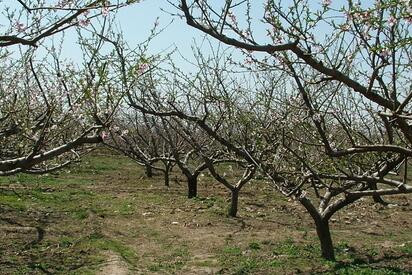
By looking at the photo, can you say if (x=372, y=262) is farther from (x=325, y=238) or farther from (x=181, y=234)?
(x=181, y=234)

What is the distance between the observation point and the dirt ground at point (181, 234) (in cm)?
834

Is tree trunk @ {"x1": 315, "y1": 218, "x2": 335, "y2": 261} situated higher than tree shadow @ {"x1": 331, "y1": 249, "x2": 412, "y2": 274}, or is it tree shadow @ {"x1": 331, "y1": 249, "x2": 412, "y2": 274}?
tree trunk @ {"x1": 315, "y1": 218, "x2": 335, "y2": 261}

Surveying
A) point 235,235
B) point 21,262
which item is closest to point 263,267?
point 235,235

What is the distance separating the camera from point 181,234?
10930 mm

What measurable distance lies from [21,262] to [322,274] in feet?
15.2

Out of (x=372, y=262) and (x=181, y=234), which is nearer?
(x=372, y=262)

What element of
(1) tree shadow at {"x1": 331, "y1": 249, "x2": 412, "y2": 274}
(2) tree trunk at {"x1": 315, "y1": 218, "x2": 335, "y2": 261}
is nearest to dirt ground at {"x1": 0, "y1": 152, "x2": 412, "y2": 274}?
(1) tree shadow at {"x1": 331, "y1": 249, "x2": 412, "y2": 274}

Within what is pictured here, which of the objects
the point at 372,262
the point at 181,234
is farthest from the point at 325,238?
the point at 181,234

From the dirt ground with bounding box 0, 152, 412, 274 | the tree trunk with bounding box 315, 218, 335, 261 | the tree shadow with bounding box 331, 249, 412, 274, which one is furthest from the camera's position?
the tree trunk with bounding box 315, 218, 335, 261

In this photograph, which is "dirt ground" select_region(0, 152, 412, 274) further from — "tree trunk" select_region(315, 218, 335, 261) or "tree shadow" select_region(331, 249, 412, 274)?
"tree trunk" select_region(315, 218, 335, 261)

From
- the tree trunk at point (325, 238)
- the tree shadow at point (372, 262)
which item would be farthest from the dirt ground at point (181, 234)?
the tree trunk at point (325, 238)

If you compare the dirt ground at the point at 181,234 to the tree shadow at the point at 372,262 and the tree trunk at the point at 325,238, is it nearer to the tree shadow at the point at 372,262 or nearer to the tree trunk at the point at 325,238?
the tree shadow at the point at 372,262

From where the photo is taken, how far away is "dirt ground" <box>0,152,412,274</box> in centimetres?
834

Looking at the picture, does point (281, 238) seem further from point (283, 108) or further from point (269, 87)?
point (269, 87)
